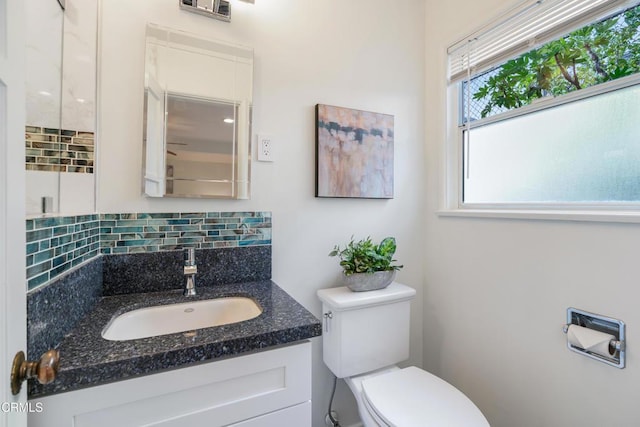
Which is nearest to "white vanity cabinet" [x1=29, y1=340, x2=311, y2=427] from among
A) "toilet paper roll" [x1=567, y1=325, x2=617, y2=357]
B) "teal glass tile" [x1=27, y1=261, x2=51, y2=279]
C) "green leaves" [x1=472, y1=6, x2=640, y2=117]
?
"teal glass tile" [x1=27, y1=261, x2=51, y2=279]

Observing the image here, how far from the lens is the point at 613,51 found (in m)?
1.01

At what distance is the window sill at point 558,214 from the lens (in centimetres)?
90

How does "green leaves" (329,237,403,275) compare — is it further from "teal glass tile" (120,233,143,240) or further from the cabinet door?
"teal glass tile" (120,233,143,240)

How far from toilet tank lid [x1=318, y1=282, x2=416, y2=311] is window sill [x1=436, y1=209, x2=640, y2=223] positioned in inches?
19.4

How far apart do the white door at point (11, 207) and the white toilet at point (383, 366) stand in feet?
3.10

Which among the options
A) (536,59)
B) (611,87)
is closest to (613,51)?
(611,87)

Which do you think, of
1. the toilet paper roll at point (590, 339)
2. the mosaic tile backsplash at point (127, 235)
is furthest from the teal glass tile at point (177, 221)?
the toilet paper roll at point (590, 339)

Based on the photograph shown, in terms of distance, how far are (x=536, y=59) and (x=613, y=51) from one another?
0.26 m

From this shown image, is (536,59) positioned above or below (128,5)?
below

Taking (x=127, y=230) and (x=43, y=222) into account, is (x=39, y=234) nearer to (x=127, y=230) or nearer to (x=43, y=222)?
(x=43, y=222)

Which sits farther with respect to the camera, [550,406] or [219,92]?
[219,92]

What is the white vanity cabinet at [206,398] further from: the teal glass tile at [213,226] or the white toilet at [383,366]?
the teal glass tile at [213,226]

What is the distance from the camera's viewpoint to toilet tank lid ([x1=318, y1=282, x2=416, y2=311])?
3.98ft

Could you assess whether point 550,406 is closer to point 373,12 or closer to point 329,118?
point 329,118
